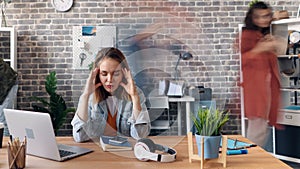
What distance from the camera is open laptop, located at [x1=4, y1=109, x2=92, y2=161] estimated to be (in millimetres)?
1384

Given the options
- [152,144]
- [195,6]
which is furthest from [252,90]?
[152,144]

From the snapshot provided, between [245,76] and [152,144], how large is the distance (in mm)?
2187

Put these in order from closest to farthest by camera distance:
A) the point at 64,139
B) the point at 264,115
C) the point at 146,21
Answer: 1. the point at 146,21
2. the point at 64,139
3. the point at 264,115

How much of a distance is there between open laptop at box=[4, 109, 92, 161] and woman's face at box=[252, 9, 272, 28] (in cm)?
214

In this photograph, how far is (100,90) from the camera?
1703 millimetres

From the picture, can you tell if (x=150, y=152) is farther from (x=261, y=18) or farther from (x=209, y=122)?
(x=261, y=18)

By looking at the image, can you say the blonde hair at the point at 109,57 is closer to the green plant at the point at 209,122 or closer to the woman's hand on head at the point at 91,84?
the woman's hand on head at the point at 91,84

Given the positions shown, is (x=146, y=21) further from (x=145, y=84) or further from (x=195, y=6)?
(x=195, y=6)

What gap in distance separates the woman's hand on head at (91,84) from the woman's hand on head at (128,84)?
0.15 meters

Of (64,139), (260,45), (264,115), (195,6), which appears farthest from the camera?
(195,6)

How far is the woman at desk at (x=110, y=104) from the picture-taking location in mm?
1556

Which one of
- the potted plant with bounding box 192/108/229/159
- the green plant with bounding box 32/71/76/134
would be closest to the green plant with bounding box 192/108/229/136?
the potted plant with bounding box 192/108/229/159

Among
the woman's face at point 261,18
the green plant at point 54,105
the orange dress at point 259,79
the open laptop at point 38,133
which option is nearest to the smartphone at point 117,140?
the open laptop at point 38,133

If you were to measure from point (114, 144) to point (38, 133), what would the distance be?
1.08ft
